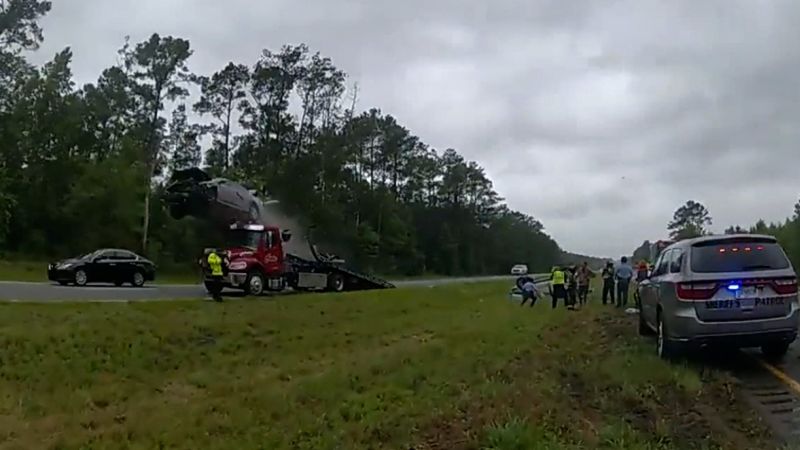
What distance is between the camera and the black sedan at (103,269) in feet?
102

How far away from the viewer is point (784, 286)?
1129 cm

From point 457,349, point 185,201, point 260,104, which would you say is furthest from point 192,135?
point 457,349

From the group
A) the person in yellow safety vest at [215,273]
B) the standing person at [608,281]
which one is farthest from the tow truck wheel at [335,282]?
the standing person at [608,281]

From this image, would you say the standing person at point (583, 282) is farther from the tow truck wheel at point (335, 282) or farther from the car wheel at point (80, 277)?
the car wheel at point (80, 277)

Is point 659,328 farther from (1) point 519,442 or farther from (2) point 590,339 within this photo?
(1) point 519,442

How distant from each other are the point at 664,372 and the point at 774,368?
1977 millimetres

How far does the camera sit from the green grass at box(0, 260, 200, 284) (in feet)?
120

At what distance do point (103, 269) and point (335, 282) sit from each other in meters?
8.94

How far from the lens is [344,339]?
19938 mm

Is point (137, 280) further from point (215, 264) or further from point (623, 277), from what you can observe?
point (623, 277)

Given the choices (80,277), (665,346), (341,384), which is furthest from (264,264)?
(665,346)

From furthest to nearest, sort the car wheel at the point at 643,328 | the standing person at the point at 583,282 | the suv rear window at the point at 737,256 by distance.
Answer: the standing person at the point at 583,282
the car wheel at the point at 643,328
the suv rear window at the point at 737,256

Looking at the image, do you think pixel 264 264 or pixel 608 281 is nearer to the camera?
pixel 608 281

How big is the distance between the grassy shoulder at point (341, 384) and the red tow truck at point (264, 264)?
19.9 feet
